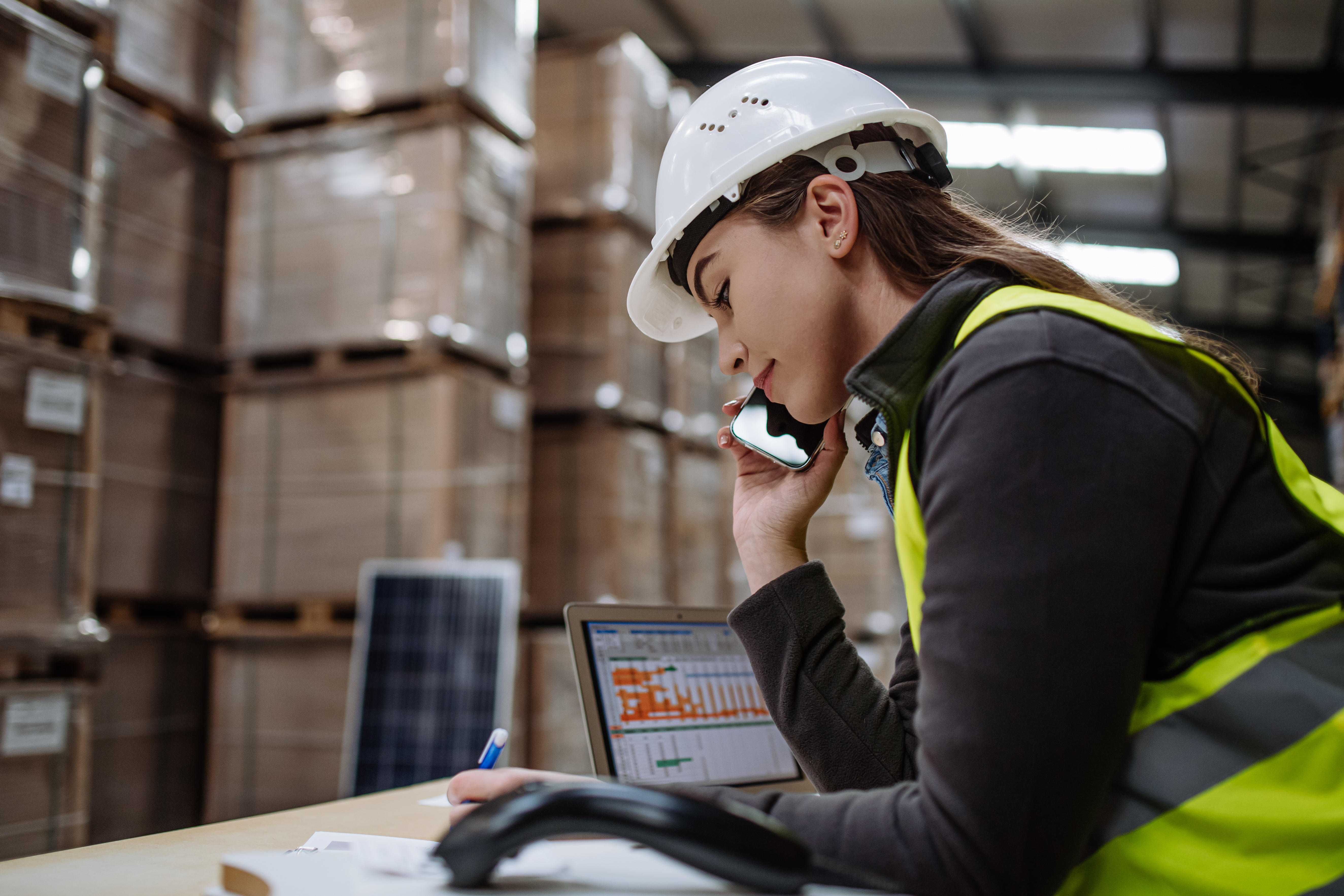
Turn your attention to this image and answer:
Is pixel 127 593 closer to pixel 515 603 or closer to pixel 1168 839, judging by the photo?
pixel 515 603

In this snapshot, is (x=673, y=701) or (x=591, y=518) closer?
(x=673, y=701)

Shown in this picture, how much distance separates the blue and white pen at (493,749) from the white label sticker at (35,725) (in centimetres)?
215

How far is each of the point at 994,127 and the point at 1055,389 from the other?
10063 millimetres

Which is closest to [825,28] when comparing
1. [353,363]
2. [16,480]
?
[353,363]

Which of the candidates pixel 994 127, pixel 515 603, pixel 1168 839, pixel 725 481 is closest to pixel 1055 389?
pixel 1168 839

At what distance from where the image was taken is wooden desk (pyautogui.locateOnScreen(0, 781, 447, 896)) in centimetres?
115

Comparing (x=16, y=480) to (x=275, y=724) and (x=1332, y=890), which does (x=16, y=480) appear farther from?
(x=1332, y=890)

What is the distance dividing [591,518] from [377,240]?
163 cm

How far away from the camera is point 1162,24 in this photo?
8.16 meters

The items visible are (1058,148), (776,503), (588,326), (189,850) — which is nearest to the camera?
(189,850)

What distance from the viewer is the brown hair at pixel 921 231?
52.1 inches

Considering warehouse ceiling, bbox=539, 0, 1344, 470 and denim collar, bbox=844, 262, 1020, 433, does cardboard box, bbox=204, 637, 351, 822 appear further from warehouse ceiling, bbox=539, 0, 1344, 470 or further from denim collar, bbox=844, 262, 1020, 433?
warehouse ceiling, bbox=539, 0, 1344, 470

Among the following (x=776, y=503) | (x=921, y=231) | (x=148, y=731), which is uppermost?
(x=921, y=231)

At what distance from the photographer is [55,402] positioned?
120 inches
